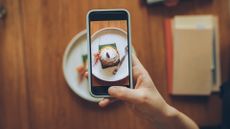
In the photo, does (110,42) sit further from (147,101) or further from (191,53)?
(191,53)

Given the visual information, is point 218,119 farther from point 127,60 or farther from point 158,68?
point 127,60

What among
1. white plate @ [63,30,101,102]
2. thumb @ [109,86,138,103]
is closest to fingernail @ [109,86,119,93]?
thumb @ [109,86,138,103]

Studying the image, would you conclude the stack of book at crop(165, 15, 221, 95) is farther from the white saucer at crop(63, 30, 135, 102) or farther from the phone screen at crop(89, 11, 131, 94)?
the phone screen at crop(89, 11, 131, 94)

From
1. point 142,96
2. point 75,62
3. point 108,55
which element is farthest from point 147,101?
point 75,62

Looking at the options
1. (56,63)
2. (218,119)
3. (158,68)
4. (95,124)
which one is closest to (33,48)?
(56,63)

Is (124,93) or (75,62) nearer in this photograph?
(124,93)

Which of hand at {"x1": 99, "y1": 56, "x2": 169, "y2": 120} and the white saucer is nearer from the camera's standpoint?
hand at {"x1": 99, "y1": 56, "x2": 169, "y2": 120}

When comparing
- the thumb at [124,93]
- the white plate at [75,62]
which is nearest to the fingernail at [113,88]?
the thumb at [124,93]
